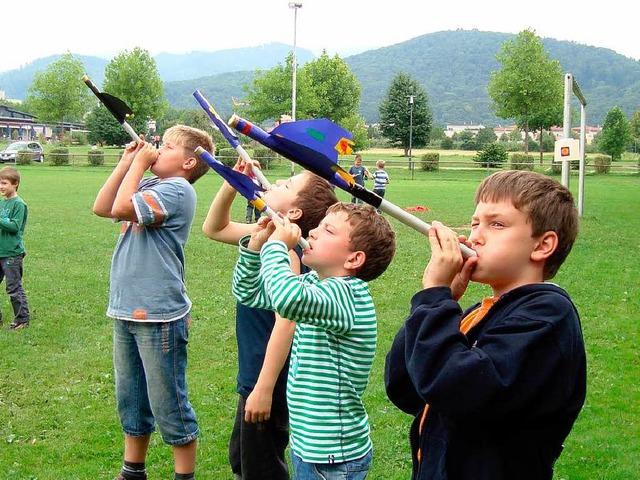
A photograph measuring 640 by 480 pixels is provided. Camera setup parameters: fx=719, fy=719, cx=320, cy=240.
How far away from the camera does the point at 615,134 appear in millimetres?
71438

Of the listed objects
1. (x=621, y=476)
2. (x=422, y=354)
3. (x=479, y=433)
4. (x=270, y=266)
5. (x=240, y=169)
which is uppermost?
Result: (x=240, y=169)

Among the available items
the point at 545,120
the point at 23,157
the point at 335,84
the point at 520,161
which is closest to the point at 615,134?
the point at 545,120

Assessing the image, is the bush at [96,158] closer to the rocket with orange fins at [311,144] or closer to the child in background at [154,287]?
the child in background at [154,287]

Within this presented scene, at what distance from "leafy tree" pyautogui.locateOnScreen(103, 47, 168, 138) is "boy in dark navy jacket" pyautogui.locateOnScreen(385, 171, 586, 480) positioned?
60.5 m

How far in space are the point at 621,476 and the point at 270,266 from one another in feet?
11.6

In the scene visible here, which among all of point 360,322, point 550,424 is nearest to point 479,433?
point 550,424

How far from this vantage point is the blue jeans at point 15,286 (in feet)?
27.6

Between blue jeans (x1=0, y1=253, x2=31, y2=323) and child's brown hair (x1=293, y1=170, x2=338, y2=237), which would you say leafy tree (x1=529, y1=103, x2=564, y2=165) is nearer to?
blue jeans (x1=0, y1=253, x2=31, y2=323)

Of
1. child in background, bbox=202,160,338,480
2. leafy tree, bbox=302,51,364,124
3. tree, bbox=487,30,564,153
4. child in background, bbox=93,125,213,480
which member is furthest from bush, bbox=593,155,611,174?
child in background, bbox=202,160,338,480

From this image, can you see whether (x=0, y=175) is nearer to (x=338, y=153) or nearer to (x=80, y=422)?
(x=80, y=422)

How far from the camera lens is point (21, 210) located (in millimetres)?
8430

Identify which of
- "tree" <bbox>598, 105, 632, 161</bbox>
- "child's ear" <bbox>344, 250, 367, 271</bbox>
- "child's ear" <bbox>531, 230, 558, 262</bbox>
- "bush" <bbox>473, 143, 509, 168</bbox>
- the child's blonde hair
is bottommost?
"child's ear" <bbox>344, 250, 367, 271</bbox>

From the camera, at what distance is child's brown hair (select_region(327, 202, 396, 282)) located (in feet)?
9.48

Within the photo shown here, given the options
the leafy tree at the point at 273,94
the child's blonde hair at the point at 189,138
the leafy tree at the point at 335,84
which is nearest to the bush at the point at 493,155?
the leafy tree at the point at 273,94
